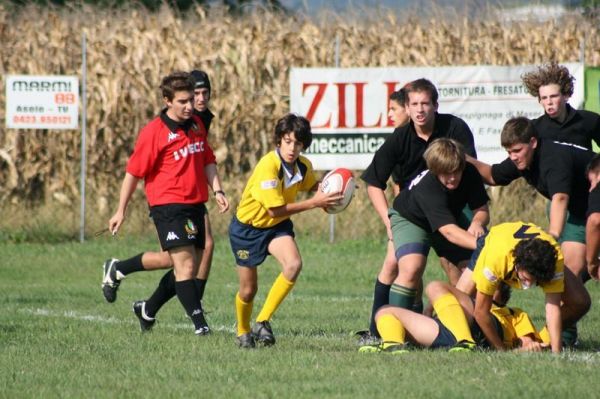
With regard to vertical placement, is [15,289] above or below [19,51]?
below

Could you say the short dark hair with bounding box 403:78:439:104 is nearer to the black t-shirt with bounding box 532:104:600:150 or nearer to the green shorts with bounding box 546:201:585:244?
the black t-shirt with bounding box 532:104:600:150

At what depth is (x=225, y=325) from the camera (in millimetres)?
10492

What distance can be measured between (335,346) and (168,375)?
1846 millimetres

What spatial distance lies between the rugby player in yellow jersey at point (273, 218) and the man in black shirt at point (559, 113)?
1805mm

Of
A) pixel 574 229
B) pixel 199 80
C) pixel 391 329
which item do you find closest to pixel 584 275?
pixel 574 229

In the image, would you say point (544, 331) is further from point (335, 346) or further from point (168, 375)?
point (168, 375)

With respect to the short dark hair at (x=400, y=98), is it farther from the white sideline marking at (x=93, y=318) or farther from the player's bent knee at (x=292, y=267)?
the white sideline marking at (x=93, y=318)

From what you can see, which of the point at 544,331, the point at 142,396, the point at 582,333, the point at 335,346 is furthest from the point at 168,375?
the point at 582,333

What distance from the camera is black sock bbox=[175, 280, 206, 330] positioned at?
9.38 m

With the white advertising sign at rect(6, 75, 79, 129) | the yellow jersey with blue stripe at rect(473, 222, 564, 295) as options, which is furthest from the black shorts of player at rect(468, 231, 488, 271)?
the white advertising sign at rect(6, 75, 79, 129)

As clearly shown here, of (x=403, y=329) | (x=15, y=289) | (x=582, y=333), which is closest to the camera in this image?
(x=403, y=329)

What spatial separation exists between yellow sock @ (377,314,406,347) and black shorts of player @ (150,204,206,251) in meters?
1.83

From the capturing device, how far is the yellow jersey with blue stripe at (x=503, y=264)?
7848mm

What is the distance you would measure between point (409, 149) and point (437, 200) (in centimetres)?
88
